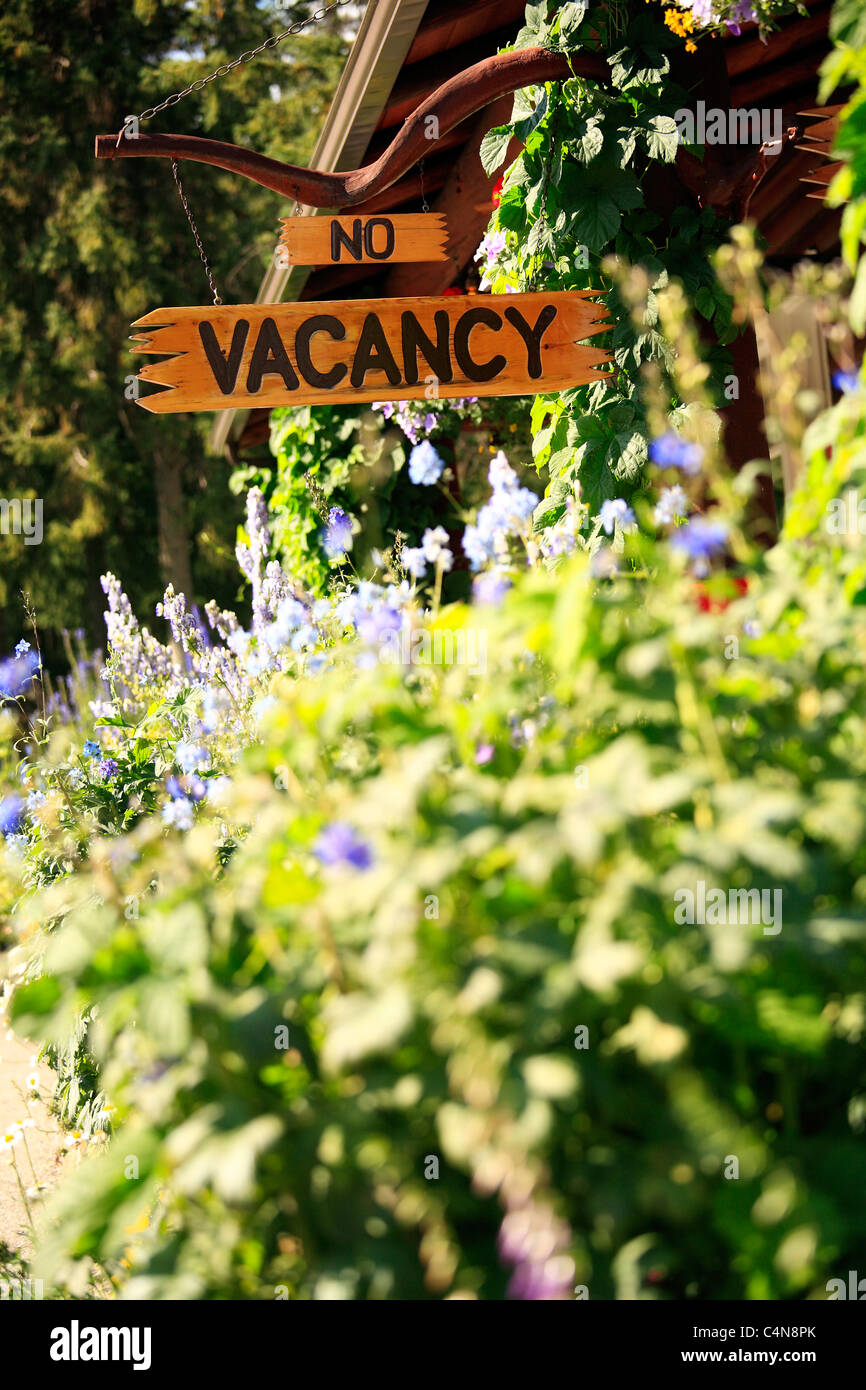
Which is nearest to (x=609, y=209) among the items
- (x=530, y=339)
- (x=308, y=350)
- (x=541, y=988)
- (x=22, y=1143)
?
(x=530, y=339)

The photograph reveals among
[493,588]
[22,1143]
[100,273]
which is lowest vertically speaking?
[22,1143]

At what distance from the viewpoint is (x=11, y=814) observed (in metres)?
2.95

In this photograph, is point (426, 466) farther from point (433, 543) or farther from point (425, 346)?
point (425, 346)

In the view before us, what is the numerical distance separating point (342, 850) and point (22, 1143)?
6.80ft

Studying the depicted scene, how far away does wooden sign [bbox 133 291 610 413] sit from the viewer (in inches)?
100

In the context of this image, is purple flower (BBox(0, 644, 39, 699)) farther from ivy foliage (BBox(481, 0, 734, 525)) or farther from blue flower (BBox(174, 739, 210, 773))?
ivy foliage (BBox(481, 0, 734, 525))

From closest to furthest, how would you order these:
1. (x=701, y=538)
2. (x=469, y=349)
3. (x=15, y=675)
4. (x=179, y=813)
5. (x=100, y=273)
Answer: (x=701, y=538) < (x=179, y=813) < (x=469, y=349) < (x=15, y=675) < (x=100, y=273)

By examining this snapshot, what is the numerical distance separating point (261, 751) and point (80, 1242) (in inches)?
21.4

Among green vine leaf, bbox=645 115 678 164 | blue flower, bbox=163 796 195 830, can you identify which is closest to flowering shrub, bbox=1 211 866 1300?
blue flower, bbox=163 796 195 830
